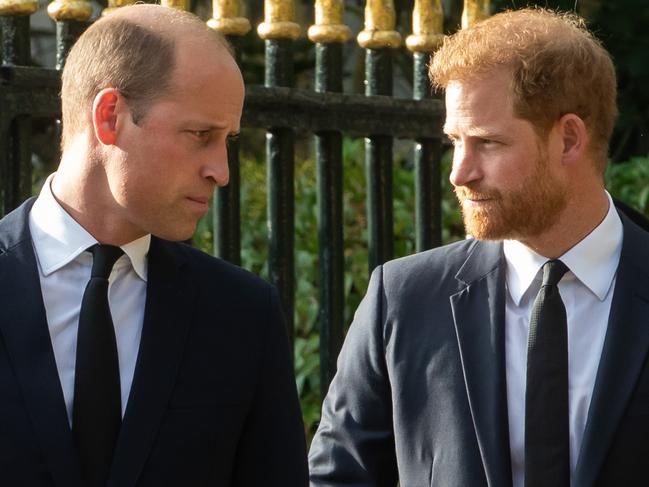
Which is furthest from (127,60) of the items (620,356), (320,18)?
(320,18)

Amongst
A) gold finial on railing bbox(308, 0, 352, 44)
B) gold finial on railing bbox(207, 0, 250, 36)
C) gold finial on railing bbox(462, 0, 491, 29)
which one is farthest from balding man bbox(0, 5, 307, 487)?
gold finial on railing bbox(462, 0, 491, 29)

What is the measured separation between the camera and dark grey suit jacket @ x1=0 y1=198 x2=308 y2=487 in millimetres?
2912

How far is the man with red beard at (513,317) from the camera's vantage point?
342cm

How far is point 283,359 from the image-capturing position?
3.27 m

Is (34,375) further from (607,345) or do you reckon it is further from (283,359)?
(607,345)

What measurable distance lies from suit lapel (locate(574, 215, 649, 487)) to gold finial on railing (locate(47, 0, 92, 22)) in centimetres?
148

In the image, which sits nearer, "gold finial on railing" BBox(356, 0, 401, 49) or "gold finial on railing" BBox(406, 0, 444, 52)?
"gold finial on railing" BBox(356, 0, 401, 49)

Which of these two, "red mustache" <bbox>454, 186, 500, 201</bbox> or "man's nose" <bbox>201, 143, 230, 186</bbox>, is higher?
"man's nose" <bbox>201, 143, 230, 186</bbox>

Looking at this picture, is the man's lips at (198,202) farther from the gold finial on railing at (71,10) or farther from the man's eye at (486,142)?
the gold finial on railing at (71,10)

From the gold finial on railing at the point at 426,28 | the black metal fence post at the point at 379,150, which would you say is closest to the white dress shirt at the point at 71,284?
the black metal fence post at the point at 379,150

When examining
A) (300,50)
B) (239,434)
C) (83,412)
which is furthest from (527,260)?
(300,50)

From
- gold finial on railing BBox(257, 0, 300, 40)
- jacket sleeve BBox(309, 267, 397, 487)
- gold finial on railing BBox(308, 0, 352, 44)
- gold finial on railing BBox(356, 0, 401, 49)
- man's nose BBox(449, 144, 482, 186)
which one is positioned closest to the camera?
man's nose BBox(449, 144, 482, 186)

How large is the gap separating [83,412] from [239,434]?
1.20 feet

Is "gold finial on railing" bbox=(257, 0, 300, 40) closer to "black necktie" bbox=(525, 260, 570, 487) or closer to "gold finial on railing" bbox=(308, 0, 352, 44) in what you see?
"gold finial on railing" bbox=(308, 0, 352, 44)
